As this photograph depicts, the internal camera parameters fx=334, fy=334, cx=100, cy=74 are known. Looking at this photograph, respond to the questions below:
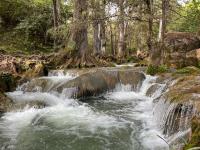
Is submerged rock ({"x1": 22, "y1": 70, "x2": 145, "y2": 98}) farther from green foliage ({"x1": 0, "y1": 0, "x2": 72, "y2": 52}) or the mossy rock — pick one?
green foliage ({"x1": 0, "y1": 0, "x2": 72, "y2": 52})

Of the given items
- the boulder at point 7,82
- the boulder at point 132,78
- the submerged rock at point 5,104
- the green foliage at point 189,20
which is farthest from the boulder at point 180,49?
the submerged rock at point 5,104

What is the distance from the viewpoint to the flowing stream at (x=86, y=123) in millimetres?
7875

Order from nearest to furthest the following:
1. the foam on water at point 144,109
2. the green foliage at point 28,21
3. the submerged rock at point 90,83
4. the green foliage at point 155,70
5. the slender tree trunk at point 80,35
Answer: the foam on water at point 144,109, the submerged rock at point 90,83, the green foliage at point 155,70, the slender tree trunk at point 80,35, the green foliage at point 28,21

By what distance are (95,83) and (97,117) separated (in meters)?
3.45

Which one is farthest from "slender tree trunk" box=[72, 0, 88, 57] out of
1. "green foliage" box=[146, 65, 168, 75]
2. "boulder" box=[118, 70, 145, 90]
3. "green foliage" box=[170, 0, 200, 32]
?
"green foliage" box=[170, 0, 200, 32]

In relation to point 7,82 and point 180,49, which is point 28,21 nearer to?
point 7,82

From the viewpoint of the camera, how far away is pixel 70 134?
8.64 metres

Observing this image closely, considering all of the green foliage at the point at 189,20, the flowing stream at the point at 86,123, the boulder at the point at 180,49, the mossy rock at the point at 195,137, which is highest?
the green foliage at the point at 189,20

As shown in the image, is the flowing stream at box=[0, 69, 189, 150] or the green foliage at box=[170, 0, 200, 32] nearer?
the flowing stream at box=[0, 69, 189, 150]

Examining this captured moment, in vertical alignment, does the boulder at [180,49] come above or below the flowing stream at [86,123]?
above

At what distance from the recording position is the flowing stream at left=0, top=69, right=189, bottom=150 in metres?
7.88

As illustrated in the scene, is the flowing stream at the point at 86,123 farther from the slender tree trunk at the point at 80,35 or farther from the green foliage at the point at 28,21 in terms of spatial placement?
the green foliage at the point at 28,21

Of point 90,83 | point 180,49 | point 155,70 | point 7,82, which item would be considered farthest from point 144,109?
point 180,49

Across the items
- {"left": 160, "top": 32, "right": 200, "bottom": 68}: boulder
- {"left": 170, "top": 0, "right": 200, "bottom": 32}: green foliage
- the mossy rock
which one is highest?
{"left": 170, "top": 0, "right": 200, "bottom": 32}: green foliage
